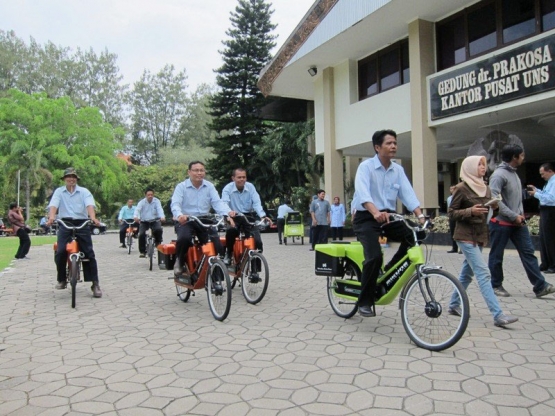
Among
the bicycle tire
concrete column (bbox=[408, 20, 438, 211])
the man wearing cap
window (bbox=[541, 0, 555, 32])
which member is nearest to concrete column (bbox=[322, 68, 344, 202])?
concrete column (bbox=[408, 20, 438, 211])

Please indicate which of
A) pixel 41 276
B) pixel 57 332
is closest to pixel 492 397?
pixel 57 332

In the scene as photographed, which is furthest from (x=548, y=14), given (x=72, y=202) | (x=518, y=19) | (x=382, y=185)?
(x=72, y=202)

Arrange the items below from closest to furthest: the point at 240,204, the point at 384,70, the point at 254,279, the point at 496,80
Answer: the point at 254,279
the point at 240,204
the point at 496,80
the point at 384,70

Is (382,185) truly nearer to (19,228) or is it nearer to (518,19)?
(518,19)

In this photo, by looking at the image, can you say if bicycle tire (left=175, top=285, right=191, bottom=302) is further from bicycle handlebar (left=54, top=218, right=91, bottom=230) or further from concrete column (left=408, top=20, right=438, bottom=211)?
concrete column (left=408, top=20, right=438, bottom=211)

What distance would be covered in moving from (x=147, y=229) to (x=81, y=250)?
15.8ft

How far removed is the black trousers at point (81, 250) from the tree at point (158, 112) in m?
50.6

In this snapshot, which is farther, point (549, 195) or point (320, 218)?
point (320, 218)

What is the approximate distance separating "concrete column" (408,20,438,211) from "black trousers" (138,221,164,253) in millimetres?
7764

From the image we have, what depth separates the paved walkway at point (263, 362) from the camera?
119 inches

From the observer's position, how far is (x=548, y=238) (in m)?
8.04

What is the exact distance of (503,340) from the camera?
14.1ft

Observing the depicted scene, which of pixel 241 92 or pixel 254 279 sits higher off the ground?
pixel 241 92

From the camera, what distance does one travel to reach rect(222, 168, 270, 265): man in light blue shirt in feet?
22.6
